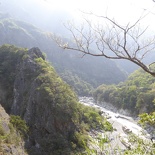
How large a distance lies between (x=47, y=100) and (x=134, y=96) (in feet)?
162

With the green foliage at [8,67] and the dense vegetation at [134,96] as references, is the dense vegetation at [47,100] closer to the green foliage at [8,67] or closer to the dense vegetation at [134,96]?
the green foliage at [8,67]

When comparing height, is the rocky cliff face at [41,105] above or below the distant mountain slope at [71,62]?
below

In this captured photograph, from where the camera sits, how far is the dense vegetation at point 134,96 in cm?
7362

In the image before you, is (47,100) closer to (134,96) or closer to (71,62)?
(134,96)

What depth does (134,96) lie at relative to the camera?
84.0m

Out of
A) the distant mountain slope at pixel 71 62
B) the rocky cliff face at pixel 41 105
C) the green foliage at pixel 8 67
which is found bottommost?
the rocky cliff face at pixel 41 105

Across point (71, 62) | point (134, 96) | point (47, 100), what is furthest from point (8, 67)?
point (71, 62)

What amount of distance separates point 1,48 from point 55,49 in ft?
389

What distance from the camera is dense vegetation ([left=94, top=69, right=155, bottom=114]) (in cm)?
7362

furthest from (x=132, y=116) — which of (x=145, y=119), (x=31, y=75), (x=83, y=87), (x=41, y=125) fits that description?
(x=145, y=119)

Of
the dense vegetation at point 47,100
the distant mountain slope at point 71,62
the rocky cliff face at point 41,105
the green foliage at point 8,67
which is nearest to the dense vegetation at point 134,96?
the dense vegetation at point 47,100

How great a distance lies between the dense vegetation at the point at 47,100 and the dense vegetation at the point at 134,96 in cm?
2248

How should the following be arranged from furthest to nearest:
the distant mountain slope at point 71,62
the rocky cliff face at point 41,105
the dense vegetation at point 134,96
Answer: the distant mountain slope at point 71,62 → the dense vegetation at point 134,96 → the rocky cliff face at point 41,105

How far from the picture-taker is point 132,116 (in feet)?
257
